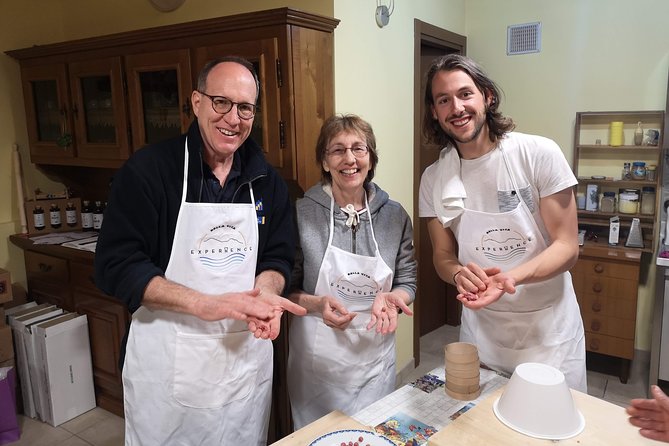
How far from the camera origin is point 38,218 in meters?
3.10

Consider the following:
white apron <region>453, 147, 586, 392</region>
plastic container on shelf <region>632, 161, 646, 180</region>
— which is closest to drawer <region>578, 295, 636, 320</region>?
plastic container on shelf <region>632, 161, 646, 180</region>

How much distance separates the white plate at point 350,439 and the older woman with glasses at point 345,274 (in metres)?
0.46

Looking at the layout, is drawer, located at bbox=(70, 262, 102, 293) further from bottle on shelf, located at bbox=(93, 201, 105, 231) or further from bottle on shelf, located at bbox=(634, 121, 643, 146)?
bottle on shelf, located at bbox=(634, 121, 643, 146)

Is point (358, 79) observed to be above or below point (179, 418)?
above

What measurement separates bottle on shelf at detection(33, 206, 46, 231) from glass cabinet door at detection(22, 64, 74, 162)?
0.29 m

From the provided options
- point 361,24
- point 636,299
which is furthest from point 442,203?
point 636,299

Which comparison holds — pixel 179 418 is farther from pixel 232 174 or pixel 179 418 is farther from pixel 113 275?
pixel 232 174

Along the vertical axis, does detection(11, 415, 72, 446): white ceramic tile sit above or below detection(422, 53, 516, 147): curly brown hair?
below

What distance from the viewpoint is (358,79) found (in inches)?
97.1

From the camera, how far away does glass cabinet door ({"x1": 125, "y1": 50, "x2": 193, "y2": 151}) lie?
2285 mm

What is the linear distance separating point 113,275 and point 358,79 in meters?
1.48

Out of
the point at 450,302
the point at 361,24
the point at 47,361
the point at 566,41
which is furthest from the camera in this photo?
the point at 450,302

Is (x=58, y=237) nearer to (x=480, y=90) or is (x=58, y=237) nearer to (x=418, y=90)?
(x=418, y=90)

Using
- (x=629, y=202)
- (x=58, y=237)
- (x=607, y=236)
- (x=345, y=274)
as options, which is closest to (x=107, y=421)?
(x=58, y=237)
